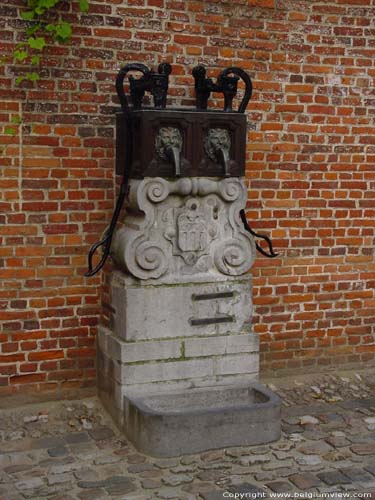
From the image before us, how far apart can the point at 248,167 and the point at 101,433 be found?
2.20 metres

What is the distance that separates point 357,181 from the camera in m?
6.02

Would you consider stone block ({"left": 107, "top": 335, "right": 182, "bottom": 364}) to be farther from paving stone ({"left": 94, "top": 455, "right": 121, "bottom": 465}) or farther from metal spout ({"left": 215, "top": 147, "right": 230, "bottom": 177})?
metal spout ({"left": 215, "top": 147, "right": 230, "bottom": 177})

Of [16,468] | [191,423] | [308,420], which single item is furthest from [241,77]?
[16,468]

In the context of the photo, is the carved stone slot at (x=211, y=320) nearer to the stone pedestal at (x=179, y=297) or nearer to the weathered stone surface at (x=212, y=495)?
the stone pedestal at (x=179, y=297)

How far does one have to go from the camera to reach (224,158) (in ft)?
16.0

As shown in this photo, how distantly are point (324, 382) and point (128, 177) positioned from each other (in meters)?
2.34

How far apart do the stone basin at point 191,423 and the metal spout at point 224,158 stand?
145 centimetres

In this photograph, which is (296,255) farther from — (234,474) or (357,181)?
(234,474)

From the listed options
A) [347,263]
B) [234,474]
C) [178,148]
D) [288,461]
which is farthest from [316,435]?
[178,148]

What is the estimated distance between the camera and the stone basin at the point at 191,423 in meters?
4.52

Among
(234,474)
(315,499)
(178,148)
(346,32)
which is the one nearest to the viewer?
(315,499)

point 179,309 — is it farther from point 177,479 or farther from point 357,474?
point 357,474

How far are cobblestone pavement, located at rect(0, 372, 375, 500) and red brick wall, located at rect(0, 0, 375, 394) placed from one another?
374mm

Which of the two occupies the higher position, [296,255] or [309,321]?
[296,255]
